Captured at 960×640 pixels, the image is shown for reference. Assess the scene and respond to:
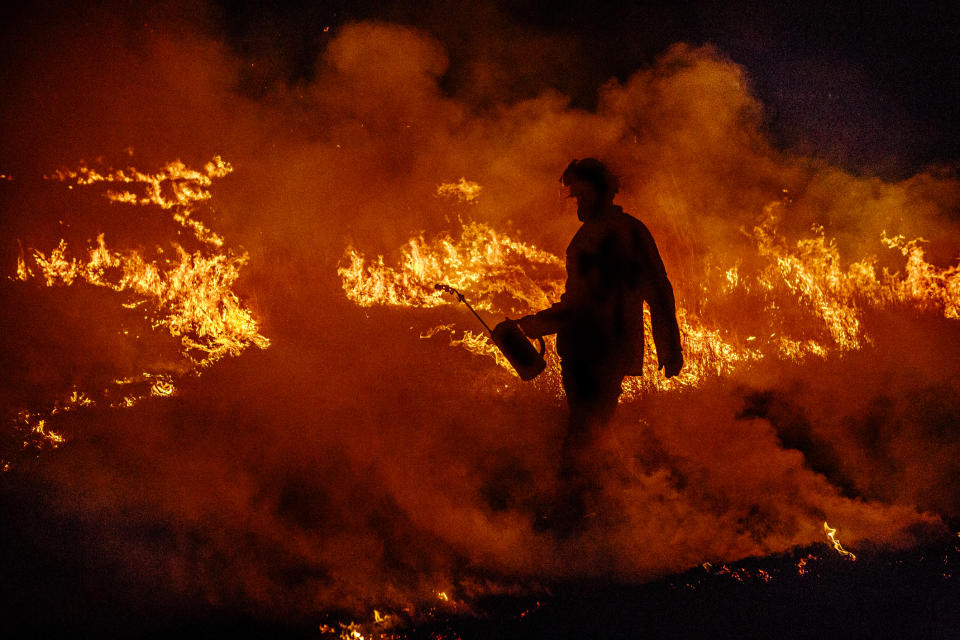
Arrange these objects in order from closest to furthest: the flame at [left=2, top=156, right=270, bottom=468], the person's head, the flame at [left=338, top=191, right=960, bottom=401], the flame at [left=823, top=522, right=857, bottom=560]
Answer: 1. the flame at [left=823, top=522, right=857, bottom=560]
2. the person's head
3. the flame at [left=2, top=156, right=270, bottom=468]
4. the flame at [left=338, top=191, right=960, bottom=401]

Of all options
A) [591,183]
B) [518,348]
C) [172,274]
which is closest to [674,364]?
[518,348]

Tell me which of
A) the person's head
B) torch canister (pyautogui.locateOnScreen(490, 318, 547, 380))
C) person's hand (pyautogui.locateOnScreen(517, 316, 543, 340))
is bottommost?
torch canister (pyautogui.locateOnScreen(490, 318, 547, 380))

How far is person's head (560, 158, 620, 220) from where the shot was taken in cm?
318

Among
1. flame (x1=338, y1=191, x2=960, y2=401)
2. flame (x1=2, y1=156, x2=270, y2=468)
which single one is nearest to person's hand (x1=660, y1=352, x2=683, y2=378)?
flame (x1=338, y1=191, x2=960, y2=401)

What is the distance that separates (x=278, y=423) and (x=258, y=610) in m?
1.75

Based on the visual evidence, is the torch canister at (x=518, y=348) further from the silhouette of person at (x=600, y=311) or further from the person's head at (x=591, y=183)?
the person's head at (x=591, y=183)

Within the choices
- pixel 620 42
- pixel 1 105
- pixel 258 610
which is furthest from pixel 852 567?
pixel 1 105

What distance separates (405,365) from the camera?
16.6 ft

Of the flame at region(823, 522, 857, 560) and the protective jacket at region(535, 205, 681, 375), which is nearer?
the flame at region(823, 522, 857, 560)

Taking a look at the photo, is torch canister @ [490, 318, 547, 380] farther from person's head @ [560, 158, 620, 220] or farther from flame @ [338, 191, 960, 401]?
flame @ [338, 191, 960, 401]

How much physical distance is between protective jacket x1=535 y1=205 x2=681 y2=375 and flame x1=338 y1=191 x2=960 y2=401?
1734 mm

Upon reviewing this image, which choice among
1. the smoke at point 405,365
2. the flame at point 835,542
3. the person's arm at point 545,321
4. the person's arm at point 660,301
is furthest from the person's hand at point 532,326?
the flame at point 835,542

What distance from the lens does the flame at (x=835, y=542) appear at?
10.0 ft

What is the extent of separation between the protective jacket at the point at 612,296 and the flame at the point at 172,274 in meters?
2.73
